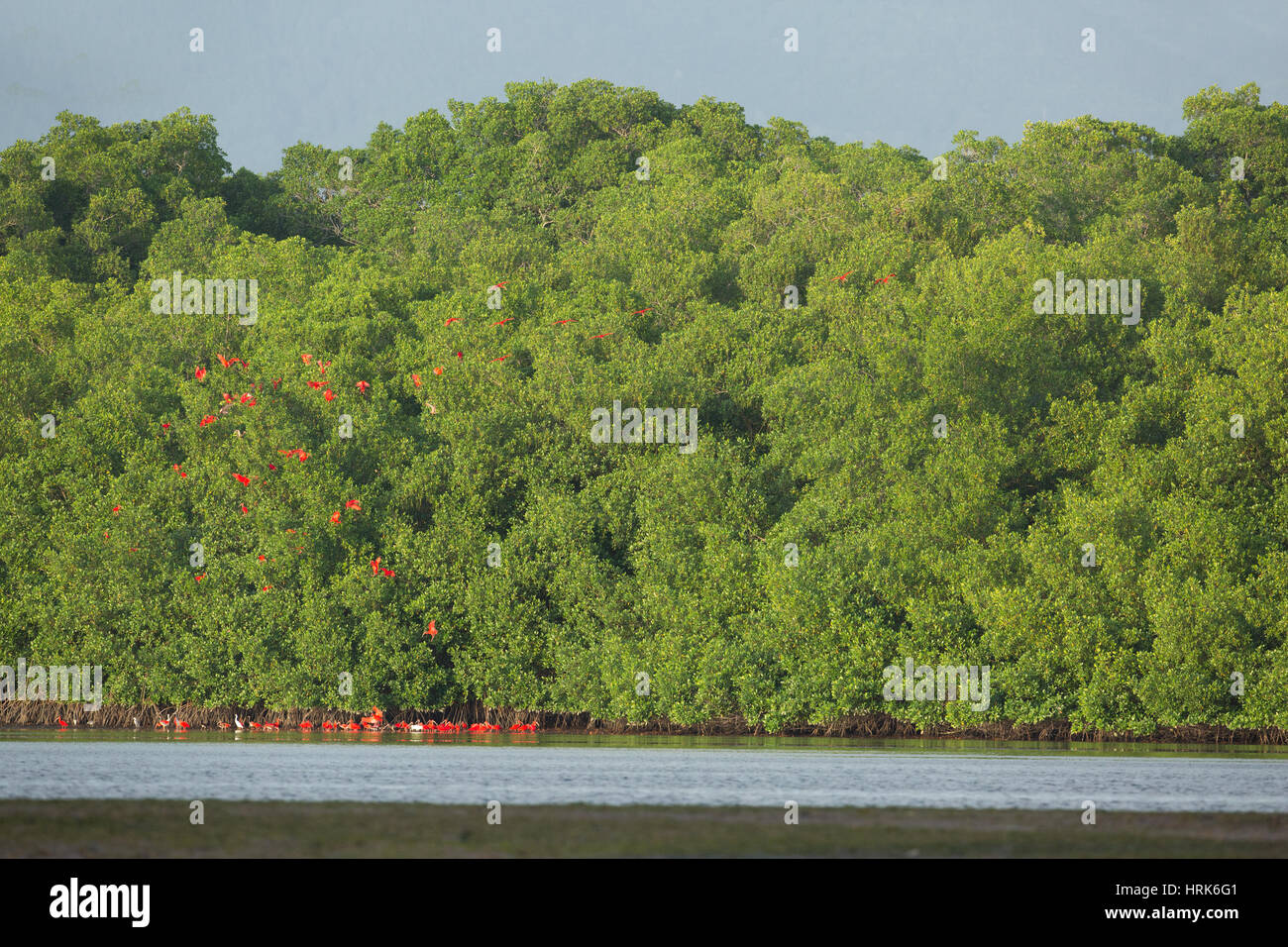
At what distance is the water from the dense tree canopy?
376cm

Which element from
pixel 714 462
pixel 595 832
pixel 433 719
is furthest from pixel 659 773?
pixel 714 462

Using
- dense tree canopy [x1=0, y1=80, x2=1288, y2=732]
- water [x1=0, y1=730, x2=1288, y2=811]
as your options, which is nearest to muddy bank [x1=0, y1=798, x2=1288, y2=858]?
water [x1=0, y1=730, x2=1288, y2=811]

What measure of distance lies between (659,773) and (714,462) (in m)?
21.5

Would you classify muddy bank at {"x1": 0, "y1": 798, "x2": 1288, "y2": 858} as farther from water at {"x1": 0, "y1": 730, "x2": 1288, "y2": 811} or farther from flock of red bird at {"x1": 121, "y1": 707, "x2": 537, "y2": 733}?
flock of red bird at {"x1": 121, "y1": 707, "x2": 537, "y2": 733}

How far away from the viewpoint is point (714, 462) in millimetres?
48562

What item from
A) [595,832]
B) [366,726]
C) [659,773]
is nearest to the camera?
[595,832]

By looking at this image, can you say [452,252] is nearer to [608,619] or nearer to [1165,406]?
[608,619]

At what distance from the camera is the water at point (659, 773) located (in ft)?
75.9

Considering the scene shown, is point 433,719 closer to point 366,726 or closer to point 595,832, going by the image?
point 366,726

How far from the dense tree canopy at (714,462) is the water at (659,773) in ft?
12.3

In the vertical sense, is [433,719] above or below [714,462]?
below

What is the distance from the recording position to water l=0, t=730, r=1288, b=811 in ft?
75.9

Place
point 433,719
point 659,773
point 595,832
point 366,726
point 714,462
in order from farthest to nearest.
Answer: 1. point 714,462
2. point 433,719
3. point 366,726
4. point 659,773
5. point 595,832
